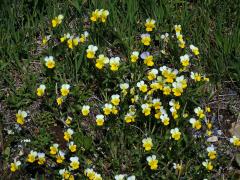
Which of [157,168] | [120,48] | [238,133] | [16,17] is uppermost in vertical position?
[16,17]

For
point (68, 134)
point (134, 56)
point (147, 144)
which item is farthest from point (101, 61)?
point (147, 144)

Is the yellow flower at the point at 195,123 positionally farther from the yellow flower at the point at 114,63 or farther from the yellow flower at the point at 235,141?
the yellow flower at the point at 114,63

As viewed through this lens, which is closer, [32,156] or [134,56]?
[32,156]

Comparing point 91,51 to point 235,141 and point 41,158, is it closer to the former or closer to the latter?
point 41,158

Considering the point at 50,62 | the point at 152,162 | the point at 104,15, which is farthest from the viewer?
the point at 104,15

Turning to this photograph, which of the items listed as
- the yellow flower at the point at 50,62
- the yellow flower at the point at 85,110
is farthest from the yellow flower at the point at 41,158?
the yellow flower at the point at 50,62

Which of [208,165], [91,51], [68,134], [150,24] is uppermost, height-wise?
[150,24]

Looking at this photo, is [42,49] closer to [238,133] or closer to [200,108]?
[200,108]

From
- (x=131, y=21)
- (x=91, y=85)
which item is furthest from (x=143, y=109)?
(x=131, y=21)
